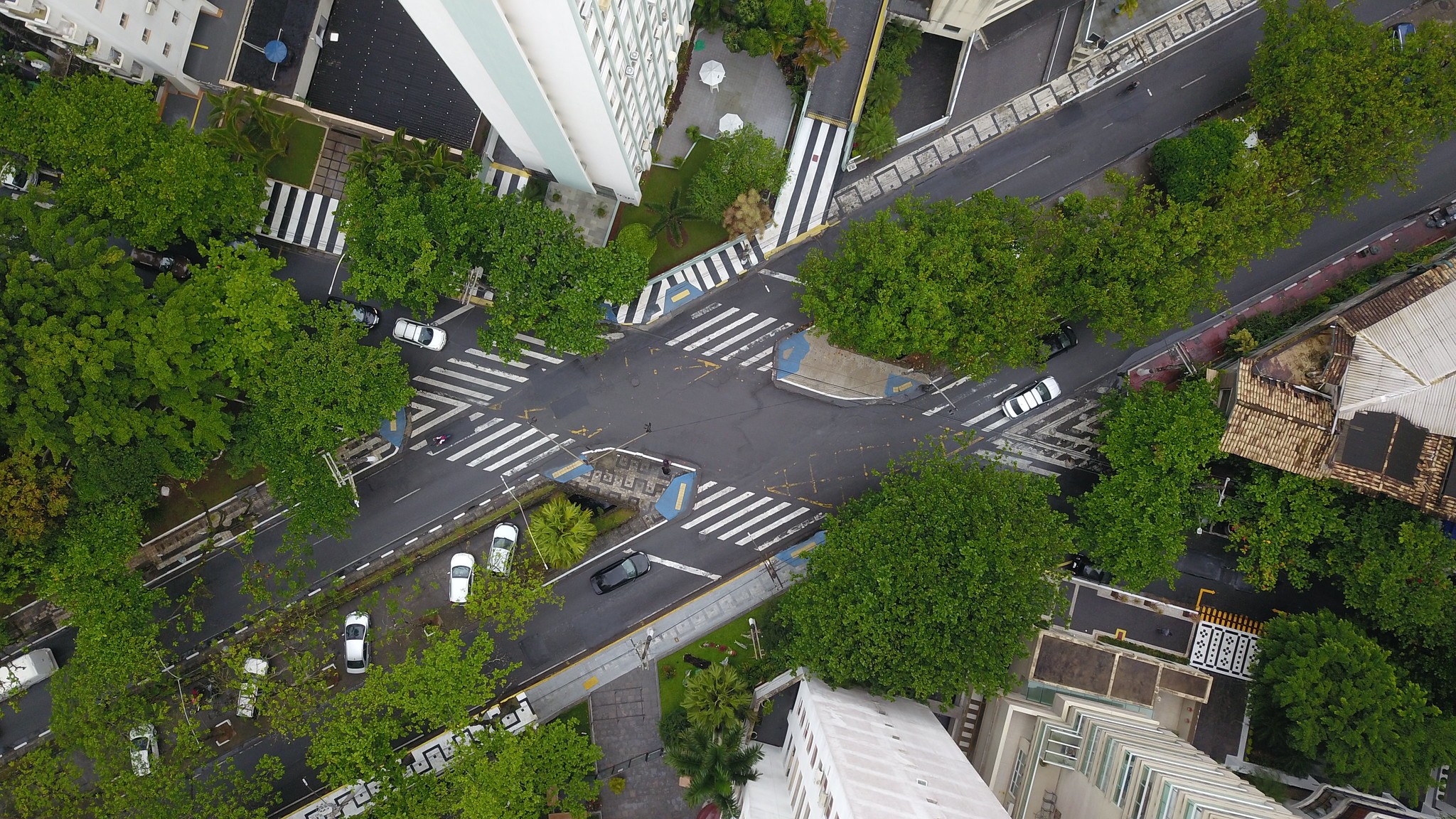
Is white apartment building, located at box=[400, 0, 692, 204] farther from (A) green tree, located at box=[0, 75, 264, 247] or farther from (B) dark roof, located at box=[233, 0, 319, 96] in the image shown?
(A) green tree, located at box=[0, 75, 264, 247]

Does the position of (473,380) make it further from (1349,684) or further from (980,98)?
(1349,684)

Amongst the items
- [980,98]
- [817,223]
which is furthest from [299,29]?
[980,98]

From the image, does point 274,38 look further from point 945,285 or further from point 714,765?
Result: point 714,765

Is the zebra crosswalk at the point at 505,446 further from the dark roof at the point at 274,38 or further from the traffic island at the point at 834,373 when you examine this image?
the dark roof at the point at 274,38

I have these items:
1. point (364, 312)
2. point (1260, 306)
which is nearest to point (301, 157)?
point (364, 312)

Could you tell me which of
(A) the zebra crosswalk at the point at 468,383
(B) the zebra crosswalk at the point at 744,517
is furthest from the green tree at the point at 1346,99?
(A) the zebra crosswalk at the point at 468,383
